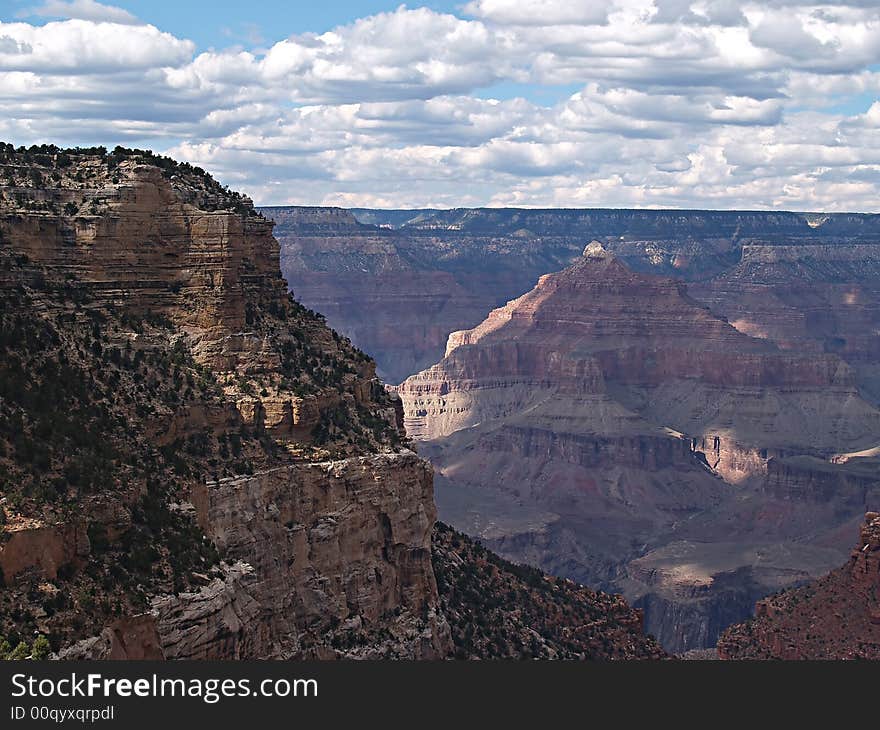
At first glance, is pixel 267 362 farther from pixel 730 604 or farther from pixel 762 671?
pixel 730 604

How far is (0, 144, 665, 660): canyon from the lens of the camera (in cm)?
5034

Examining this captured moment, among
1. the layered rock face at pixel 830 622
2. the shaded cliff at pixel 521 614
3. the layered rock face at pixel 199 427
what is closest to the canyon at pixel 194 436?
the layered rock face at pixel 199 427

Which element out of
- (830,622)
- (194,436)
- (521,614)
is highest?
(194,436)

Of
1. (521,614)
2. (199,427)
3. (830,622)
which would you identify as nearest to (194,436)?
(199,427)

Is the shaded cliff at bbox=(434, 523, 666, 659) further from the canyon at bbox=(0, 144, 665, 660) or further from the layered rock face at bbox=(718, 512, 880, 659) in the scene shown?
the layered rock face at bbox=(718, 512, 880, 659)

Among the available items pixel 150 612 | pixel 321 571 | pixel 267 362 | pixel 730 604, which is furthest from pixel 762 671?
pixel 730 604

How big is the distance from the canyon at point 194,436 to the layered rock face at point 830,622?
35217 millimetres

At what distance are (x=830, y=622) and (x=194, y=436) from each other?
5929 cm

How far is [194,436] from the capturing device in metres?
60.3

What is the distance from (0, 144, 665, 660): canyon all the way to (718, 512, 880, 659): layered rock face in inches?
1386

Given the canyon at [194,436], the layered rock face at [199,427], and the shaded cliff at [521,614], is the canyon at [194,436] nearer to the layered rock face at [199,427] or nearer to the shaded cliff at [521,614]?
the layered rock face at [199,427]

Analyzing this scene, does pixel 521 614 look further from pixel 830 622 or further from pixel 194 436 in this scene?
pixel 830 622

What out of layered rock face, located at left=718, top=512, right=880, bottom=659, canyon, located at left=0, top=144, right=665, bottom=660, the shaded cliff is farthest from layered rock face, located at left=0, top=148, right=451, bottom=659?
layered rock face, located at left=718, top=512, right=880, bottom=659

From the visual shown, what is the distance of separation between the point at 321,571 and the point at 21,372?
567 inches
